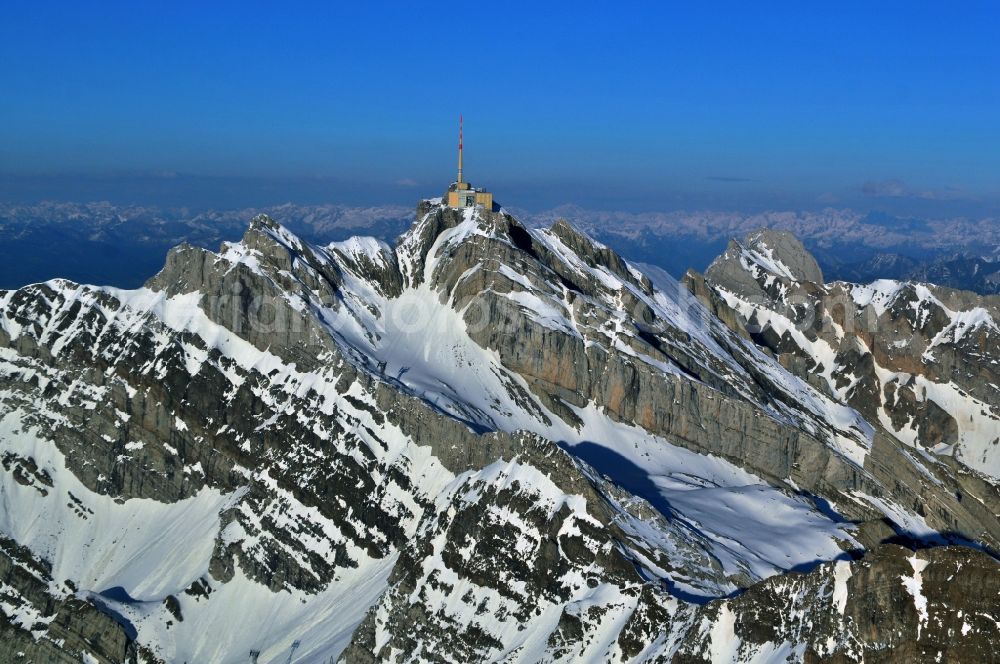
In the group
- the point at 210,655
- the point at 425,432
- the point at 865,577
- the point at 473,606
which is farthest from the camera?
the point at 425,432

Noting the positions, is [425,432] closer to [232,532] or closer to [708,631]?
[232,532]

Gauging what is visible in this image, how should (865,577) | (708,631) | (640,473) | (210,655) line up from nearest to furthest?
(865,577) < (708,631) < (210,655) < (640,473)

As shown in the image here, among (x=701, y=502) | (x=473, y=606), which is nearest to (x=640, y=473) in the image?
(x=701, y=502)

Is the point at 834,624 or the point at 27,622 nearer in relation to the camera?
the point at 834,624

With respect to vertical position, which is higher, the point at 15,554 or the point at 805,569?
the point at 805,569

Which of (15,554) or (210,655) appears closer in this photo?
(210,655)

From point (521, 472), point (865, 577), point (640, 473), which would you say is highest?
point (865, 577)

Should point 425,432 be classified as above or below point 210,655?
above

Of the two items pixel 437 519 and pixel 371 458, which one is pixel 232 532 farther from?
pixel 437 519

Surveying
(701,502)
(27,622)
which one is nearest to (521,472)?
(701,502)
